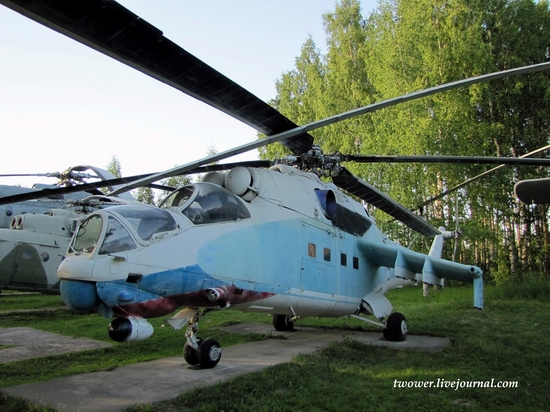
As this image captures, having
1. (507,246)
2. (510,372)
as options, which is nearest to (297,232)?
(510,372)

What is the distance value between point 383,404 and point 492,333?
6.20 meters

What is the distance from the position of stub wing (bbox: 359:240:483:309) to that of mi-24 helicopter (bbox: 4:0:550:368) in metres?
0.03

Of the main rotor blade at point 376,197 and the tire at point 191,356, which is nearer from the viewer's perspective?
the tire at point 191,356

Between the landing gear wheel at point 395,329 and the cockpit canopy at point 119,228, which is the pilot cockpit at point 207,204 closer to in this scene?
the cockpit canopy at point 119,228

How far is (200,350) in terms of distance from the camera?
612 centimetres

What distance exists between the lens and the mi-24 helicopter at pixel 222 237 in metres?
3.94

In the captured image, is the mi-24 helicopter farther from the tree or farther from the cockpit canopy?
the tree

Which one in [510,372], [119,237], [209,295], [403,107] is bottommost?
[510,372]

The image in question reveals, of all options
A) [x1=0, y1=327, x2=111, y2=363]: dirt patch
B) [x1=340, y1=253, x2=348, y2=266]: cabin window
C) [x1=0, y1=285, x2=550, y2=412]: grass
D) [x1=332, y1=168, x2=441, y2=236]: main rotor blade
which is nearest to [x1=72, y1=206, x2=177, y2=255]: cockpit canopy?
[x1=0, y1=285, x2=550, y2=412]: grass

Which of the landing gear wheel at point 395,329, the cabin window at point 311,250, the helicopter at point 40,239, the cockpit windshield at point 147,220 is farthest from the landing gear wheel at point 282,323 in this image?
the cockpit windshield at point 147,220

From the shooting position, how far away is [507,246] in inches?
915

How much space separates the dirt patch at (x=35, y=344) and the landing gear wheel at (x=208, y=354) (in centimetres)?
340

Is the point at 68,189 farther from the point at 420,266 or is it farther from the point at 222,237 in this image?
the point at 420,266

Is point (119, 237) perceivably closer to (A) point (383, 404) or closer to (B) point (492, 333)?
(A) point (383, 404)
